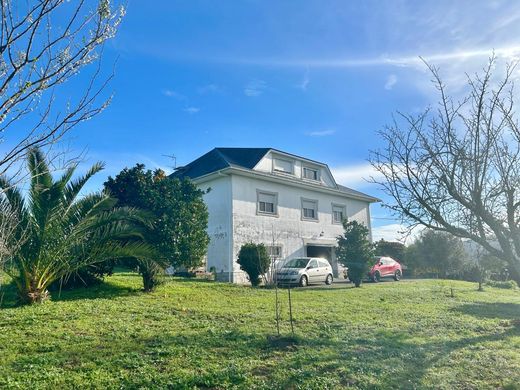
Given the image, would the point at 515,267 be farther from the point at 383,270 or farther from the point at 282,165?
the point at 282,165

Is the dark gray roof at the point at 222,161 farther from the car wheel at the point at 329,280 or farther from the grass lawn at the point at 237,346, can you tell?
the grass lawn at the point at 237,346

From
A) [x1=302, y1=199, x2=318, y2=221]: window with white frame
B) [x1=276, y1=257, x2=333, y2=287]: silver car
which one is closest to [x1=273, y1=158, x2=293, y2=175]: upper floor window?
[x1=302, y1=199, x2=318, y2=221]: window with white frame

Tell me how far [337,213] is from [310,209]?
3.09 meters

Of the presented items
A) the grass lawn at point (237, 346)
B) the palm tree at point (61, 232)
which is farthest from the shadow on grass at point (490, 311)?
the palm tree at point (61, 232)

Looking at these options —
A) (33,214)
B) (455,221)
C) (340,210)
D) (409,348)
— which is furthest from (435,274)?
(33,214)

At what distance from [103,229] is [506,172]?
34.9 ft

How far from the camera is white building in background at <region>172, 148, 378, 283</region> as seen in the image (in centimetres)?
2050

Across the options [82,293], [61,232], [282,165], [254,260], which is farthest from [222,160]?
[61,232]

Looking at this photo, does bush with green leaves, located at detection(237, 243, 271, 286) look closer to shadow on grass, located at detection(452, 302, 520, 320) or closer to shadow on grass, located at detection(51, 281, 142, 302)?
shadow on grass, located at detection(51, 281, 142, 302)

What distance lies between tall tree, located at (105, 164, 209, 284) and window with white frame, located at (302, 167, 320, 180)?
13.1m

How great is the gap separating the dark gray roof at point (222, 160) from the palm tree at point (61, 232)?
992 centimetres

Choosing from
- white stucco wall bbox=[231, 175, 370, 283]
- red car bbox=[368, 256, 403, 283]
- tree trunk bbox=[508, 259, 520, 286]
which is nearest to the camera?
tree trunk bbox=[508, 259, 520, 286]

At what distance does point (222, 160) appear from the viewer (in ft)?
73.3

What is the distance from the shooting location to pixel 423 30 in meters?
9.98
